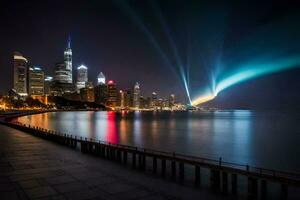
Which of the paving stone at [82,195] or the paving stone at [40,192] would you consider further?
the paving stone at [40,192]

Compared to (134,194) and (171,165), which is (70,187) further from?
(171,165)

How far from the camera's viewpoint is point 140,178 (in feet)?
64.3

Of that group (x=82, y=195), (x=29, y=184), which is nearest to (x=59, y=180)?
(x=29, y=184)

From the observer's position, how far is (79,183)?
55.3ft

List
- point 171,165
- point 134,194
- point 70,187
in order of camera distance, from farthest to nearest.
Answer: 1. point 171,165
2. point 70,187
3. point 134,194

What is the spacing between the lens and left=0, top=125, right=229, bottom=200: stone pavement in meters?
14.9

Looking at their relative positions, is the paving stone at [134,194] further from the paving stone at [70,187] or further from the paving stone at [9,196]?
the paving stone at [9,196]

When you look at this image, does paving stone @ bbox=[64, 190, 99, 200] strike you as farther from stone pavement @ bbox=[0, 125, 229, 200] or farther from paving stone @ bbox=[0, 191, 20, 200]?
paving stone @ bbox=[0, 191, 20, 200]

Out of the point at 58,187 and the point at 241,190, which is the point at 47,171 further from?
the point at 241,190

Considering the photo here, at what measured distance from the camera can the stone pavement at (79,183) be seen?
48.8 ft

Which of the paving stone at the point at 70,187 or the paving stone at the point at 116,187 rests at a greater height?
the paving stone at the point at 70,187

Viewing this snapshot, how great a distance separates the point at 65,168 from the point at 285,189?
14.6 m

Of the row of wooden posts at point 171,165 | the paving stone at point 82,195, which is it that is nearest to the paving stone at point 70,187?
the paving stone at point 82,195

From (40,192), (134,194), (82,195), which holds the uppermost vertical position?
(40,192)
